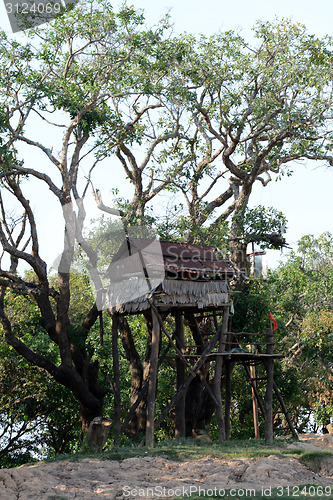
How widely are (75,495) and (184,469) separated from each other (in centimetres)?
229

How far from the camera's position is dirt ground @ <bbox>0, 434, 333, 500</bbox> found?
8.54m

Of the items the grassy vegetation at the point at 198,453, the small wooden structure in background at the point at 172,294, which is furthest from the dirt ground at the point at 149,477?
the small wooden structure in background at the point at 172,294

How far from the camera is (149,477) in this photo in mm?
9562

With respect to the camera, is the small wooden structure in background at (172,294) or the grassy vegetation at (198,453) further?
the small wooden structure in background at (172,294)

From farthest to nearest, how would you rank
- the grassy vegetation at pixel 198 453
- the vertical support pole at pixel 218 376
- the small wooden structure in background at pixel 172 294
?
1. the vertical support pole at pixel 218 376
2. the small wooden structure in background at pixel 172 294
3. the grassy vegetation at pixel 198 453

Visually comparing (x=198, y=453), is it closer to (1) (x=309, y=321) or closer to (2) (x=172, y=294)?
(2) (x=172, y=294)

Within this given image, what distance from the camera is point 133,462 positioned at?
10391 millimetres

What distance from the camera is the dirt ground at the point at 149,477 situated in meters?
8.54

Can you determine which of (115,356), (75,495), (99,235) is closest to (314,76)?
(99,235)

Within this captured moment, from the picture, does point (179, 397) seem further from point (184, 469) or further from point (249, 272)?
point (249, 272)

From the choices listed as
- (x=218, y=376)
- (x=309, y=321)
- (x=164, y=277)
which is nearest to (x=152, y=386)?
(x=218, y=376)

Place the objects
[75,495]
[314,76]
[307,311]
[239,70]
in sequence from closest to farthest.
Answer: [75,495] → [314,76] → [239,70] → [307,311]

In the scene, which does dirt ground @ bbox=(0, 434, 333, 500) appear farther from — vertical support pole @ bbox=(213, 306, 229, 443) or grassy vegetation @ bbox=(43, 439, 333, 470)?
vertical support pole @ bbox=(213, 306, 229, 443)

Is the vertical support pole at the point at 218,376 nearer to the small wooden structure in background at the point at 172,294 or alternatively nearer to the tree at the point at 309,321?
the small wooden structure in background at the point at 172,294
